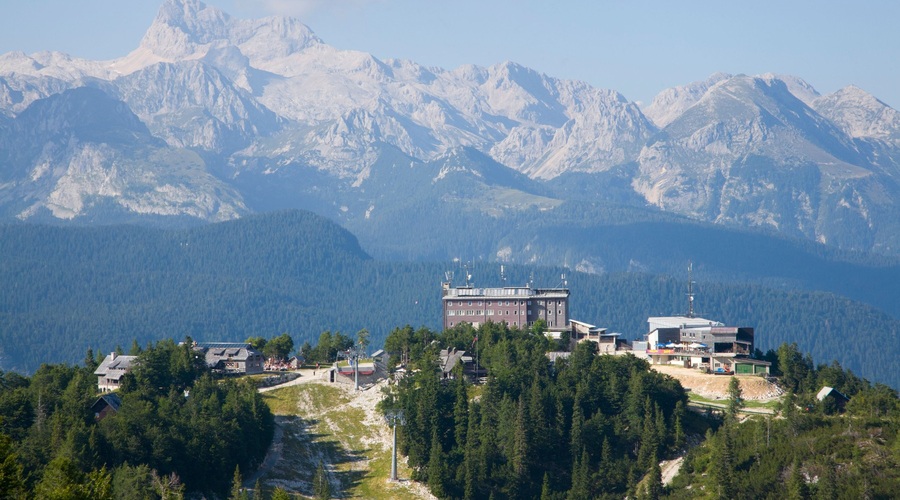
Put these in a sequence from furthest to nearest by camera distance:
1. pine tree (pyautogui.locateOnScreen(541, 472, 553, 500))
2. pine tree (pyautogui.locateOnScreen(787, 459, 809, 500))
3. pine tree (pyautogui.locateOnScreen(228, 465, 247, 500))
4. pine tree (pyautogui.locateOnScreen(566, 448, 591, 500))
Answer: pine tree (pyautogui.locateOnScreen(541, 472, 553, 500))
pine tree (pyautogui.locateOnScreen(566, 448, 591, 500))
pine tree (pyautogui.locateOnScreen(787, 459, 809, 500))
pine tree (pyautogui.locateOnScreen(228, 465, 247, 500))

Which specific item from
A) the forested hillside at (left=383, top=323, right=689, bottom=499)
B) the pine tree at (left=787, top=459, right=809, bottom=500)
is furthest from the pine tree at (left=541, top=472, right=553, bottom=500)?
the pine tree at (left=787, top=459, right=809, bottom=500)

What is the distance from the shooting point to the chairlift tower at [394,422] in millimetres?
157625

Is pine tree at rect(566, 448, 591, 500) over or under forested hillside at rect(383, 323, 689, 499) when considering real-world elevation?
under

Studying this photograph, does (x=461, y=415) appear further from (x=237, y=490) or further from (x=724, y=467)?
(x=237, y=490)

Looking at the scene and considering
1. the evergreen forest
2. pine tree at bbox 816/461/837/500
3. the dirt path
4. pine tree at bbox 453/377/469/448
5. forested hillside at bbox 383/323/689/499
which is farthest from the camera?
pine tree at bbox 453/377/469/448

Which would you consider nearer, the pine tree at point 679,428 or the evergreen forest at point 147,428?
the evergreen forest at point 147,428

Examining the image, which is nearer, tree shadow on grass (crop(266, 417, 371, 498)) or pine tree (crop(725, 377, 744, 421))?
tree shadow on grass (crop(266, 417, 371, 498))

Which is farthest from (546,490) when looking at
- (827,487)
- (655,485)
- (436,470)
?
(827,487)

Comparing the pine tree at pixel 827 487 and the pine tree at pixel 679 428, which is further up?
the pine tree at pixel 679 428

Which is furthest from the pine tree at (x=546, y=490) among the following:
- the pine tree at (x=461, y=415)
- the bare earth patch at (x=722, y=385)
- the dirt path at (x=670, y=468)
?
the bare earth patch at (x=722, y=385)

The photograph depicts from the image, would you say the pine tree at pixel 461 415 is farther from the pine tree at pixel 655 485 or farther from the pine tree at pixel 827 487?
the pine tree at pixel 827 487

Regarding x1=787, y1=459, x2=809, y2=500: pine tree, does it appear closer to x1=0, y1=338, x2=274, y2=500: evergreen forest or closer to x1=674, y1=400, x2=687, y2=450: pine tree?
x1=674, y1=400, x2=687, y2=450: pine tree

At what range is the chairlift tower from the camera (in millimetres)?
157625

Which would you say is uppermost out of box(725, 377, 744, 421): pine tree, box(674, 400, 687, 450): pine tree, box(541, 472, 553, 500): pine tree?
box(725, 377, 744, 421): pine tree
